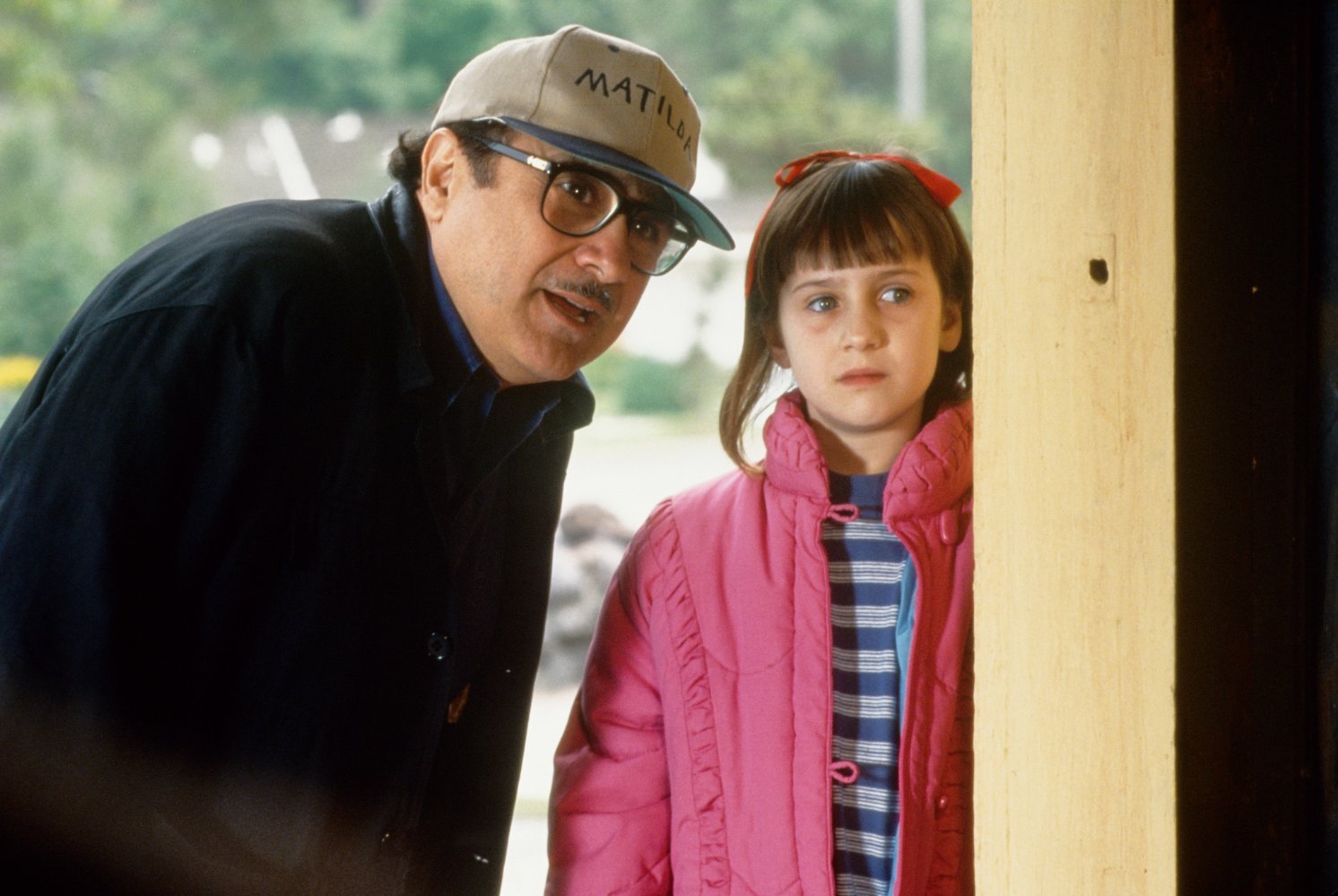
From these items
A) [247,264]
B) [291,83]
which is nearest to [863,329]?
[247,264]

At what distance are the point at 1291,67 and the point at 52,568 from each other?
122 cm

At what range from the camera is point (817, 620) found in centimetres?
158

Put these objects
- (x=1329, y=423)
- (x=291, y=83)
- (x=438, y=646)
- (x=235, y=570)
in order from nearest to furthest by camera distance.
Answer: (x=1329, y=423), (x=235, y=570), (x=438, y=646), (x=291, y=83)

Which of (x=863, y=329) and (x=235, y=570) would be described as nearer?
(x=235, y=570)

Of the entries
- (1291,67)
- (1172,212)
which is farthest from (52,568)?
(1291,67)

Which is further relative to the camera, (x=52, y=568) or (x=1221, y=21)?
(x=52, y=568)

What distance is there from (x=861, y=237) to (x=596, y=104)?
1.31ft

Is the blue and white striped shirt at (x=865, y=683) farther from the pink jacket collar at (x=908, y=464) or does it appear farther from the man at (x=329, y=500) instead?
the man at (x=329, y=500)

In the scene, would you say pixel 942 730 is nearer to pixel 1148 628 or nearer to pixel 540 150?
pixel 1148 628

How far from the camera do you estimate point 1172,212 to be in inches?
34.8

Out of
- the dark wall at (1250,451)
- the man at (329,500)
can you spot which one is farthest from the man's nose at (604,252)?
the dark wall at (1250,451)

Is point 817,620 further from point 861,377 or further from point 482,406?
point 482,406

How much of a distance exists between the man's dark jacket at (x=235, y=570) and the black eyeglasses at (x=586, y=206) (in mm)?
227

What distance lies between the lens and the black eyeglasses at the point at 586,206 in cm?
168
